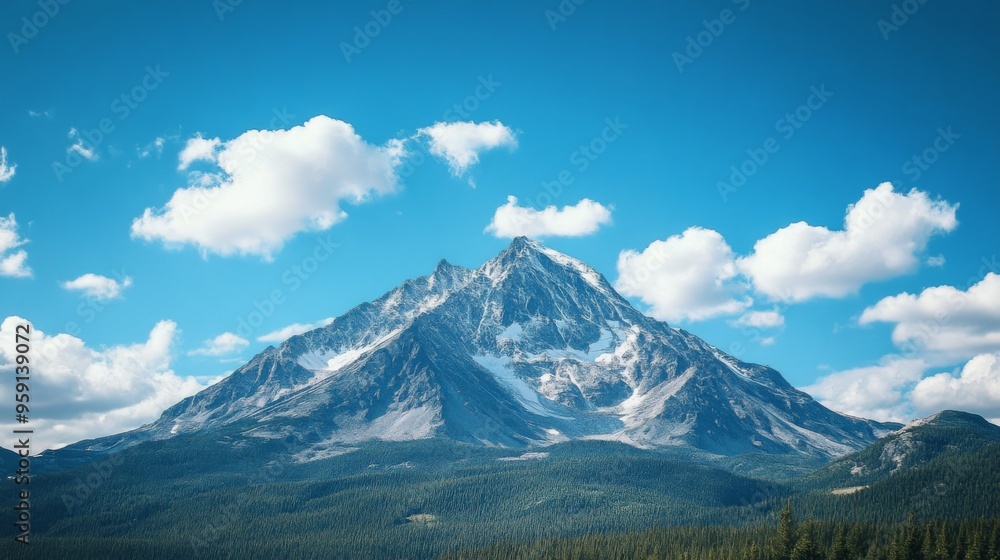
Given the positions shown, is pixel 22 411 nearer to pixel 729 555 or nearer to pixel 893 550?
pixel 729 555

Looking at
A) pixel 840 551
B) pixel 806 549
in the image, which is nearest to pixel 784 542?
pixel 806 549

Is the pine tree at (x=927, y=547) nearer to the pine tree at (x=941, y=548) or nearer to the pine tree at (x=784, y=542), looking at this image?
the pine tree at (x=941, y=548)

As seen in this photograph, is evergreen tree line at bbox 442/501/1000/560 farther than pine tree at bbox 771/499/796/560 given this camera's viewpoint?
No

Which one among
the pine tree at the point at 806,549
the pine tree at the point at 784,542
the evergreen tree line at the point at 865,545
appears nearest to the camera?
the evergreen tree line at the point at 865,545

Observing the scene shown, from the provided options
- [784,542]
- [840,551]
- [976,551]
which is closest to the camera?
[976,551]

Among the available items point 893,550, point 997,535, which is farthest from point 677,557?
point 997,535

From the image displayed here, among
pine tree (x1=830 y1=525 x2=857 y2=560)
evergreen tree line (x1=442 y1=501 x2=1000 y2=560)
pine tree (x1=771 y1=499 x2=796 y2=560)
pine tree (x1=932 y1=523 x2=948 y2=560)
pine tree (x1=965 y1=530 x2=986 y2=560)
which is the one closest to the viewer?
pine tree (x1=965 y1=530 x2=986 y2=560)

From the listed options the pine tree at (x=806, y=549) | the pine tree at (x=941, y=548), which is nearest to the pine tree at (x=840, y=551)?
the pine tree at (x=806, y=549)

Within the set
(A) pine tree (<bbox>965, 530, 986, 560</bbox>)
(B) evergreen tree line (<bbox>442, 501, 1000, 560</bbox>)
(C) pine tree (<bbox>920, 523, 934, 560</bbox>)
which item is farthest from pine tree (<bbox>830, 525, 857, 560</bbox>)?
(A) pine tree (<bbox>965, 530, 986, 560</bbox>)

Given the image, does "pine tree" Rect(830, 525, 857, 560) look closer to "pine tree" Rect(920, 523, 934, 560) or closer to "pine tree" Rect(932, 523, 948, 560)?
"pine tree" Rect(920, 523, 934, 560)

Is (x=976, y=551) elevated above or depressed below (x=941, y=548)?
below

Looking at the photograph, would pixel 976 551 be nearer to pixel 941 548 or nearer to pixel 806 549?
pixel 941 548
